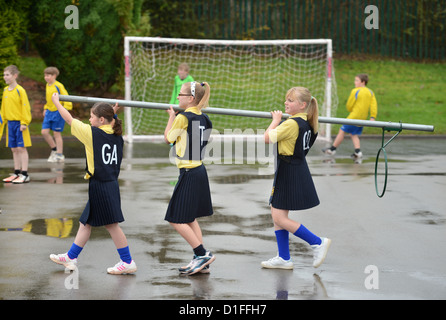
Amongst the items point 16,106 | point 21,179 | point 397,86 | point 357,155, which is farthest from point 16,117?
point 397,86

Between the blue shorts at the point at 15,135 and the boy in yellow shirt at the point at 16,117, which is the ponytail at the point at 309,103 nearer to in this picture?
the boy in yellow shirt at the point at 16,117

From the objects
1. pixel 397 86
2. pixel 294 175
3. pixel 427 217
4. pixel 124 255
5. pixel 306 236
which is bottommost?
pixel 427 217

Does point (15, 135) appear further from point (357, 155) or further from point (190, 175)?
point (357, 155)

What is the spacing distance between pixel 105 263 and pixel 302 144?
2.13 meters

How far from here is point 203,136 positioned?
22.1 feet

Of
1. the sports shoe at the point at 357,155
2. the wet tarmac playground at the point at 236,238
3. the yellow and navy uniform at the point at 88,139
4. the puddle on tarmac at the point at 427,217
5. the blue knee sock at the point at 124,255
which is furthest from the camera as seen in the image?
the sports shoe at the point at 357,155

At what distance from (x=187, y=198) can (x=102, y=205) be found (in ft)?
2.44

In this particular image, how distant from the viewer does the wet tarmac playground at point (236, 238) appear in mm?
6215

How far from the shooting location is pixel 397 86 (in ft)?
76.8

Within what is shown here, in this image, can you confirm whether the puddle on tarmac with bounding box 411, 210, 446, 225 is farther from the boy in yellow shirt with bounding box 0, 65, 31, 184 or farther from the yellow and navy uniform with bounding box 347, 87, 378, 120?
the boy in yellow shirt with bounding box 0, 65, 31, 184

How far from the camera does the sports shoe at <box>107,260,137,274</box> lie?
659 cm

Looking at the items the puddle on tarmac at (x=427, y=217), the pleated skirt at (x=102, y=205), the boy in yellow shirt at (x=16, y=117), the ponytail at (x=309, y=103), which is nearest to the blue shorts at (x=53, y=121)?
the boy in yellow shirt at (x=16, y=117)

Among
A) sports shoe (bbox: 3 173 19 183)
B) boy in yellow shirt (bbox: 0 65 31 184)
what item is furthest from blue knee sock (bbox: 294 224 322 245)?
sports shoe (bbox: 3 173 19 183)
